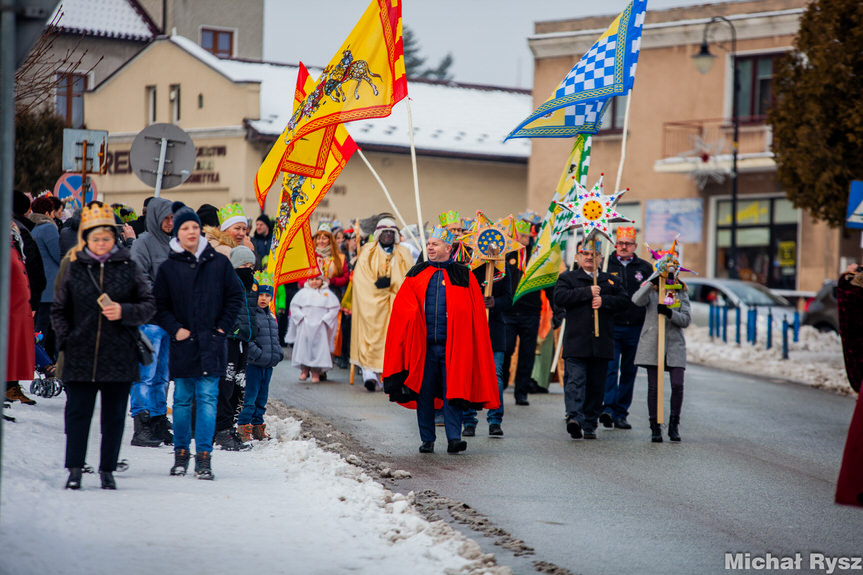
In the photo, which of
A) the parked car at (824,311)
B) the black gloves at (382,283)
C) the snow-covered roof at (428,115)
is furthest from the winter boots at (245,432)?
the snow-covered roof at (428,115)

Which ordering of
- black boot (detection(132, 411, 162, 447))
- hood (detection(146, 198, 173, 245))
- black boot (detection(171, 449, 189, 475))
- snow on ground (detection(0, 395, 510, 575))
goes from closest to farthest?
snow on ground (detection(0, 395, 510, 575))
black boot (detection(171, 449, 189, 475))
black boot (detection(132, 411, 162, 447))
hood (detection(146, 198, 173, 245))

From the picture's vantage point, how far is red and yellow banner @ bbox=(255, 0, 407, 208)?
1191 cm

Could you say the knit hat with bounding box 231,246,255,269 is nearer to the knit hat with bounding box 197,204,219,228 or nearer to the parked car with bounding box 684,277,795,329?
the knit hat with bounding box 197,204,219,228

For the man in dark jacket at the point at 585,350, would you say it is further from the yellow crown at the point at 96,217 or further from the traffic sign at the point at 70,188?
the traffic sign at the point at 70,188

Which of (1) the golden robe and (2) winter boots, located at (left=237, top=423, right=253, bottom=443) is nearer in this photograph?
(2) winter boots, located at (left=237, top=423, right=253, bottom=443)

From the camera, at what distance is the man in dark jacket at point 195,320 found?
830cm

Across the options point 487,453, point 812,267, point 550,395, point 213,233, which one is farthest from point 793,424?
point 812,267

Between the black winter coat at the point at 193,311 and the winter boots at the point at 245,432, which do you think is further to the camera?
the winter boots at the point at 245,432

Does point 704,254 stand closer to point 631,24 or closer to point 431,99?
point 431,99

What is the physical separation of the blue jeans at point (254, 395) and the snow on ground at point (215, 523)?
1.27 m

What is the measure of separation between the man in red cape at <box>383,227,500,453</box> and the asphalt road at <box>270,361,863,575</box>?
17.2 inches

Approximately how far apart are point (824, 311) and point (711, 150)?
379 inches

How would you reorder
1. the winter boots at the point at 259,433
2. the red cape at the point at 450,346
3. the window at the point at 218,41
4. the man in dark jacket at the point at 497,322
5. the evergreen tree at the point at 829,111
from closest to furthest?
1. the red cape at the point at 450,346
2. the winter boots at the point at 259,433
3. the man in dark jacket at the point at 497,322
4. the evergreen tree at the point at 829,111
5. the window at the point at 218,41

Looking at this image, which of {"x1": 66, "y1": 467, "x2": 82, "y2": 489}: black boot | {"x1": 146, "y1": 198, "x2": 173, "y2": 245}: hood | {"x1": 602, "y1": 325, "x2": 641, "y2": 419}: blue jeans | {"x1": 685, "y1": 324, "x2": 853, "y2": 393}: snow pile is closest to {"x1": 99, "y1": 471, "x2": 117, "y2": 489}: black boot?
{"x1": 66, "y1": 467, "x2": 82, "y2": 489}: black boot
